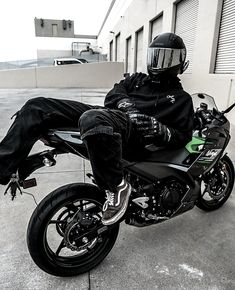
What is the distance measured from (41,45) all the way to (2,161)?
39.3 m

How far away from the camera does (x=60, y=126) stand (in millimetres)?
1456

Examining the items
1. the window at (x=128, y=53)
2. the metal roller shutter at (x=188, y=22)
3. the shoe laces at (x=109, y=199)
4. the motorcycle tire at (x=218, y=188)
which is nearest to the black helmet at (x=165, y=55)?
the shoe laces at (x=109, y=199)

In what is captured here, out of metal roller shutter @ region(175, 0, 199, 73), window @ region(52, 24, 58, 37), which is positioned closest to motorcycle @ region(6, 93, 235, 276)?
metal roller shutter @ region(175, 0, 199, 73)

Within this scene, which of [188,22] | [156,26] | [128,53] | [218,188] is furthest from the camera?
[128,53]

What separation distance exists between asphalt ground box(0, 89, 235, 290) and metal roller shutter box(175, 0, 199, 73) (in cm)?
639

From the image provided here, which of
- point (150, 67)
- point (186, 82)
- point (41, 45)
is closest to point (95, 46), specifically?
point (41, 45)

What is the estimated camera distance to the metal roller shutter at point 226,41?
222 inches

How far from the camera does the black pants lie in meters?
1.29

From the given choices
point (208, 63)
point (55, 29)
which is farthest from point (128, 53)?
point (55, 29)

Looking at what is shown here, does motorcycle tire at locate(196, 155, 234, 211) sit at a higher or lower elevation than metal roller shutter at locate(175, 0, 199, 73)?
lower

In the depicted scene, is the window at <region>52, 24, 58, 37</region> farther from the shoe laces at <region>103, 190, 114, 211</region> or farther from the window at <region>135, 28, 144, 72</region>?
the shoe laces at <region>103, 190, 114, 211</region>

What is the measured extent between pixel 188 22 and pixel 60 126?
26.9 ft

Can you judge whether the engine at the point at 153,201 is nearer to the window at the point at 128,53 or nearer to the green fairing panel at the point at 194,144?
the green fairing panel at the point at 194,144

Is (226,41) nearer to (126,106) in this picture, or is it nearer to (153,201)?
(126,106)
